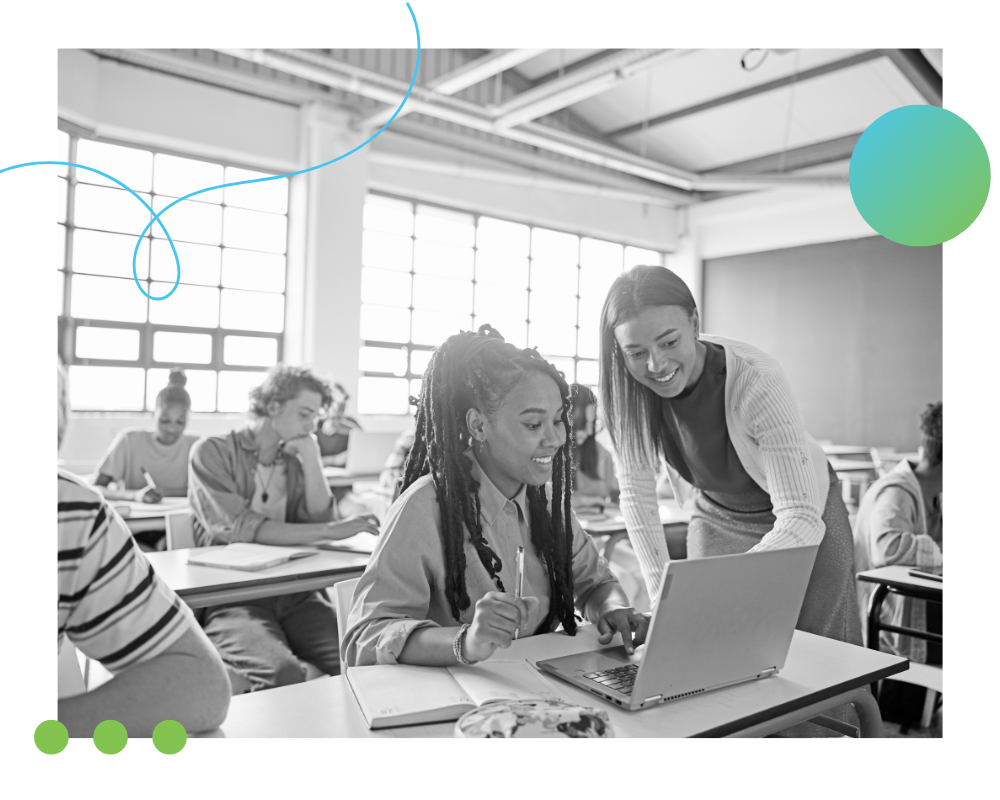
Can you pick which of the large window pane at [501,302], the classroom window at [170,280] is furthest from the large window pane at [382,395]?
the large window pane at [501,302]

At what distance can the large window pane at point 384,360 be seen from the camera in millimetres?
8502

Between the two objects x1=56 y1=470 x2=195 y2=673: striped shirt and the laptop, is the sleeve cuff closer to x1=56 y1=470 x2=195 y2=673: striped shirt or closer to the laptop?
the laptop

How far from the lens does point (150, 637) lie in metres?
0.96

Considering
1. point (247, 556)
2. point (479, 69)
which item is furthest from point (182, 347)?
point (247, 556)

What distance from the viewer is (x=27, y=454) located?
84 centimetres

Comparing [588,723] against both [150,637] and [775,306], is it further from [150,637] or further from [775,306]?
[775,306]

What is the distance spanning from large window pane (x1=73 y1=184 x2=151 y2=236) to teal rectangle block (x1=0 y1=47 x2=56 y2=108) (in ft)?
20.4

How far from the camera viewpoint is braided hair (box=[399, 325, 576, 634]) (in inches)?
57.9

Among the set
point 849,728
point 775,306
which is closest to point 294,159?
point 775,306

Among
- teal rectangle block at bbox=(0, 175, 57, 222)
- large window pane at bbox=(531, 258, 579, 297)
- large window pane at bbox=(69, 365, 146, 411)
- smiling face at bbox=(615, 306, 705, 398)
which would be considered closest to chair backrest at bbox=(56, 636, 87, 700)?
teal rectangle block at bbox=(0, 175, 57, 222)

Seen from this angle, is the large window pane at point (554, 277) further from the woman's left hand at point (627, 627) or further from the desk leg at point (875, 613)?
the woman's left hand at point (627, 627)

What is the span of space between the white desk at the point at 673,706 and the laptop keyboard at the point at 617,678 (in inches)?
1.5

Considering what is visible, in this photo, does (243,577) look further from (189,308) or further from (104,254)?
(189,308)
